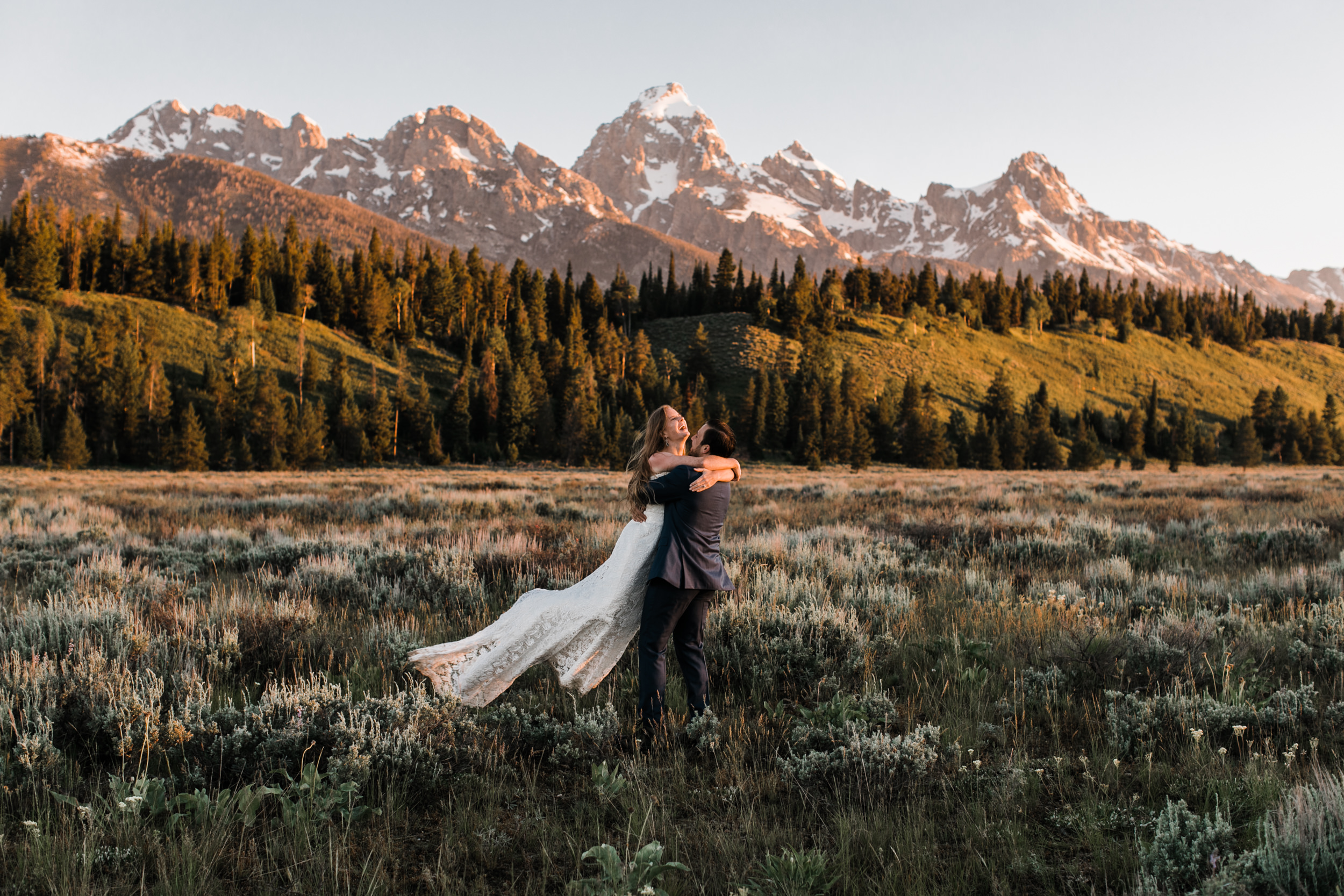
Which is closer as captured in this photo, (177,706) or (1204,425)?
(177,706)

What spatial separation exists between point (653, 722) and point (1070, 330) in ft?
512

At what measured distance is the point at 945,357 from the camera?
112 meters

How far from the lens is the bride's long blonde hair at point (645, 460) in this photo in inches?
173

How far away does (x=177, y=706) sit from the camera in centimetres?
412

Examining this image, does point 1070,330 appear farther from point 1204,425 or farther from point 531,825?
point 531,825

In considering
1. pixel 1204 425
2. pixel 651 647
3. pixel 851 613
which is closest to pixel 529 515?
pixel 851 613

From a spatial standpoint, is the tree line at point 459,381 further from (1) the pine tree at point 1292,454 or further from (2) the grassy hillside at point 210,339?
(2) the grassy hillside at point 210,339

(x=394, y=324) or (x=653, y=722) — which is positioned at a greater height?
(x=394, y=324)

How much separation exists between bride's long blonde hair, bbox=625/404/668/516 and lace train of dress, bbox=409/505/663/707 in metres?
0.11

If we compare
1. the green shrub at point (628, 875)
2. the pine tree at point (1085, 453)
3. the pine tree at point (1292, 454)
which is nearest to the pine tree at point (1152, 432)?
the pine tree at point (1292, 454)

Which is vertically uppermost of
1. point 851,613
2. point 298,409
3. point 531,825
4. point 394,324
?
point 394,324

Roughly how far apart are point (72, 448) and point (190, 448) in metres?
9.41

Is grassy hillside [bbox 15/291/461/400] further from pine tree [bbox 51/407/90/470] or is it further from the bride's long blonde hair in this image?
the bride's long blonde hair

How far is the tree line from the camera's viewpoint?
6975 cm
